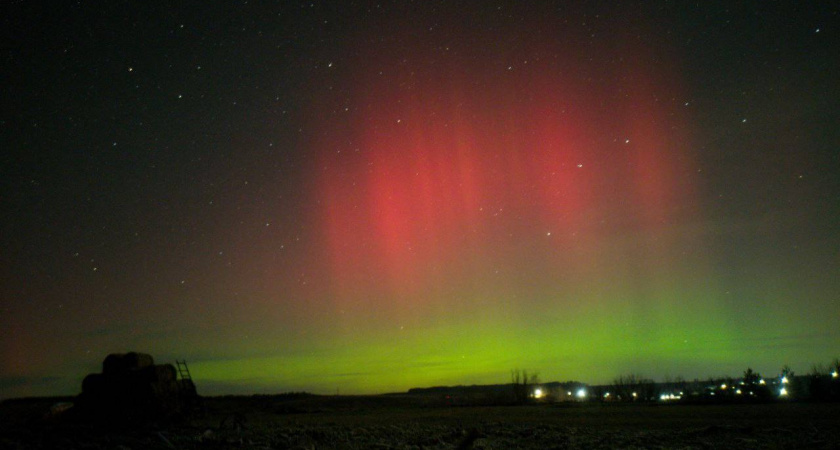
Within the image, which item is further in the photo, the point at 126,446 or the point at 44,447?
the point at 126,446

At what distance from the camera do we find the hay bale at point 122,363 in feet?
90.8

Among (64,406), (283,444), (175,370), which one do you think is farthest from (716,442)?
(64,406)

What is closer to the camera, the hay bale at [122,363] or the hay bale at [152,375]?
the hay bale at [152,375]

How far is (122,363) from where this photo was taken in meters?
28.0

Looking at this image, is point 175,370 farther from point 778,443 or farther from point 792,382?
point 792,382

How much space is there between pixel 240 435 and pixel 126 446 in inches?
229

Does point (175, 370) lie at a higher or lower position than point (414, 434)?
higher

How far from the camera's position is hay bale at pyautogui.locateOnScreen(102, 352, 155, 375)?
90.8 ft

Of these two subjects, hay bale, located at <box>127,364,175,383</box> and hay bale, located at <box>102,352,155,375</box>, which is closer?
hay bale, located at <box>127,364,175,383</box>

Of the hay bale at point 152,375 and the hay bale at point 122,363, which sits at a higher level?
the hay bale at point 122,363

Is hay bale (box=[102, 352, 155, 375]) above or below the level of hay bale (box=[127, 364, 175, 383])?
above

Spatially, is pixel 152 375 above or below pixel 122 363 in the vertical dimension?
below

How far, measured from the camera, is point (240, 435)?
18.3m

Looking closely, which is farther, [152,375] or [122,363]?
[122,363]
